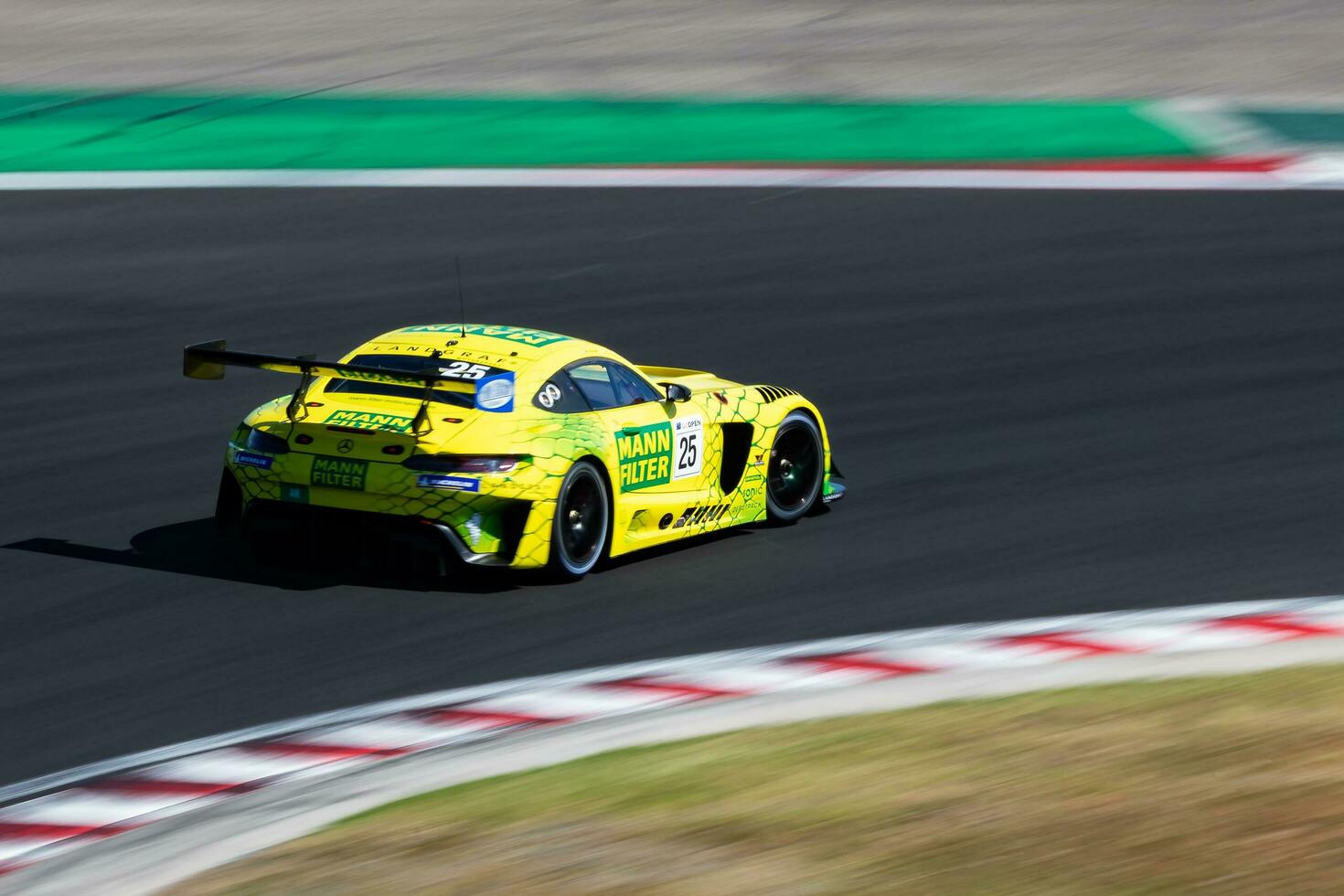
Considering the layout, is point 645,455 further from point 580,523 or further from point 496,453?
point 496,453

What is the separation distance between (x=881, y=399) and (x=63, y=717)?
761 cm

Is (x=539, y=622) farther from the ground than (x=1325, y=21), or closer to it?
closer to it

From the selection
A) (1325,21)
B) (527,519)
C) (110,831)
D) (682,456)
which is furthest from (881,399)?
(1325,21)

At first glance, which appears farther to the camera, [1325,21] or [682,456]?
[1325,21]

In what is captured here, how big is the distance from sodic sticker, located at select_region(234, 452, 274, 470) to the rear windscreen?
1.76 ft

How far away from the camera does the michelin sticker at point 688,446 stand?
37.5ft

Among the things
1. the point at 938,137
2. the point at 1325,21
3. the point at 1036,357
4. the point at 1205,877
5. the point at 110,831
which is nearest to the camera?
the point at 1205,877

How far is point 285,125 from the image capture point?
80.2 ft

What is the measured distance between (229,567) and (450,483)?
153cm

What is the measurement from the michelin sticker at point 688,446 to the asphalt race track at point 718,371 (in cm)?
47

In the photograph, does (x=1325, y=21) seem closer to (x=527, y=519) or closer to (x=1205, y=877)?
(x=527, y=519)

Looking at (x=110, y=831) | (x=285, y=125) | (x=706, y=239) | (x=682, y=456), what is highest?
(x=285, y=125)

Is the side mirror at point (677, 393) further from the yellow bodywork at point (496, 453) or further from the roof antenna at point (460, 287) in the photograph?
the roof antenna at point (460, 287)

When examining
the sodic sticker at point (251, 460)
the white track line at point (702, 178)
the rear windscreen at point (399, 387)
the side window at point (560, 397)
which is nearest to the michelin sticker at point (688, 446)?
the side window at point (560, 397)
